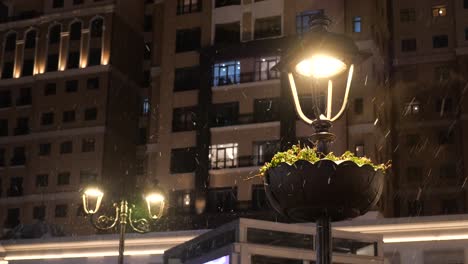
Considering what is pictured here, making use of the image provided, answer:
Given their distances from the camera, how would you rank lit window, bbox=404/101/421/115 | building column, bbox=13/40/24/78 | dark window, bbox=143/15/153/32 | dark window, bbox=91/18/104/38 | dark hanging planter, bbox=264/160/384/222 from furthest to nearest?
dark window, bbox=143/15/153/32, building column, bbox=13/40/24/78, dark window, bbox=91/18/104/38, lit window, bbox=404/101/421/115, dark hanging planter, bbox=264/160/384/222

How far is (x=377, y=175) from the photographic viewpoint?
211 inches

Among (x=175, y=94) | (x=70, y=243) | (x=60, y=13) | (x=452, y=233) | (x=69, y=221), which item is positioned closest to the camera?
(x=452, y=233)

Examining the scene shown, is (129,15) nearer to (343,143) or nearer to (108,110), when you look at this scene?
(108,110)

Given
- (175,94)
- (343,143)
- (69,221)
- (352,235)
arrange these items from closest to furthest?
(352,235)
(343,143)
(175,94)
(69,221)

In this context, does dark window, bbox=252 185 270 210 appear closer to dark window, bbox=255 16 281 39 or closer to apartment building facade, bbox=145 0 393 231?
apartment building facade, bbox=145 0 393 231

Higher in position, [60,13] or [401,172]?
[60,13]

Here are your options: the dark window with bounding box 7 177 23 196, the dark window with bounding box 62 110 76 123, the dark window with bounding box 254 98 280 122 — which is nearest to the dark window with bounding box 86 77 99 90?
the dark window with bounding box 62 110 76 123

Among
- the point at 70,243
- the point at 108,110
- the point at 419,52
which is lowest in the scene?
the point at 70,243

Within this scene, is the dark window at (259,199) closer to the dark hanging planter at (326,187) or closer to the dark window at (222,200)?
the dark window at (222,200)

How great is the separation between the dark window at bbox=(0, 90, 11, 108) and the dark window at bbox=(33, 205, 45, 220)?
765 centimetres

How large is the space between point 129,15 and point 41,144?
9840mm

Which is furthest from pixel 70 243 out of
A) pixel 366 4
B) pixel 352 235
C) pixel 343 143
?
pixel 366 4

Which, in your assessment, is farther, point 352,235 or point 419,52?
point 419,52

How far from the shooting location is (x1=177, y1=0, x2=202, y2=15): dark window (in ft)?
136
